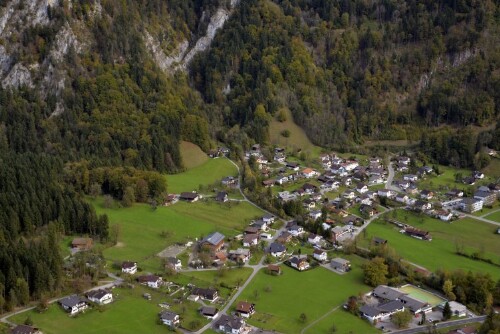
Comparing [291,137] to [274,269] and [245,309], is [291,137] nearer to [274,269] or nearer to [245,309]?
[274,269]

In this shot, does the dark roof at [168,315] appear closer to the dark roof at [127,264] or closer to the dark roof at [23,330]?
the dark roof at [127,264]

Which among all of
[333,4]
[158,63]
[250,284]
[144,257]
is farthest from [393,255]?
[333,4]

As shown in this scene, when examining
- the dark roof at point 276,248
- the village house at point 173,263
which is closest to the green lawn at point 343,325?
the dark roof at point 276,248

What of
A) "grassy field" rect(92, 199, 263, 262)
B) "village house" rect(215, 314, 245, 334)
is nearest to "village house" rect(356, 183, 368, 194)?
"grassy field" rect(92, 199, 263, 262)

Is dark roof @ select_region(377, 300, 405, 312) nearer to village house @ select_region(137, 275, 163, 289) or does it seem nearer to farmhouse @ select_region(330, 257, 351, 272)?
farmhouse @ select_region(330, 257, 351, 272)

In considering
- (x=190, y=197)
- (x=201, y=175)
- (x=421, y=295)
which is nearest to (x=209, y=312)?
(x=421, y=295)
